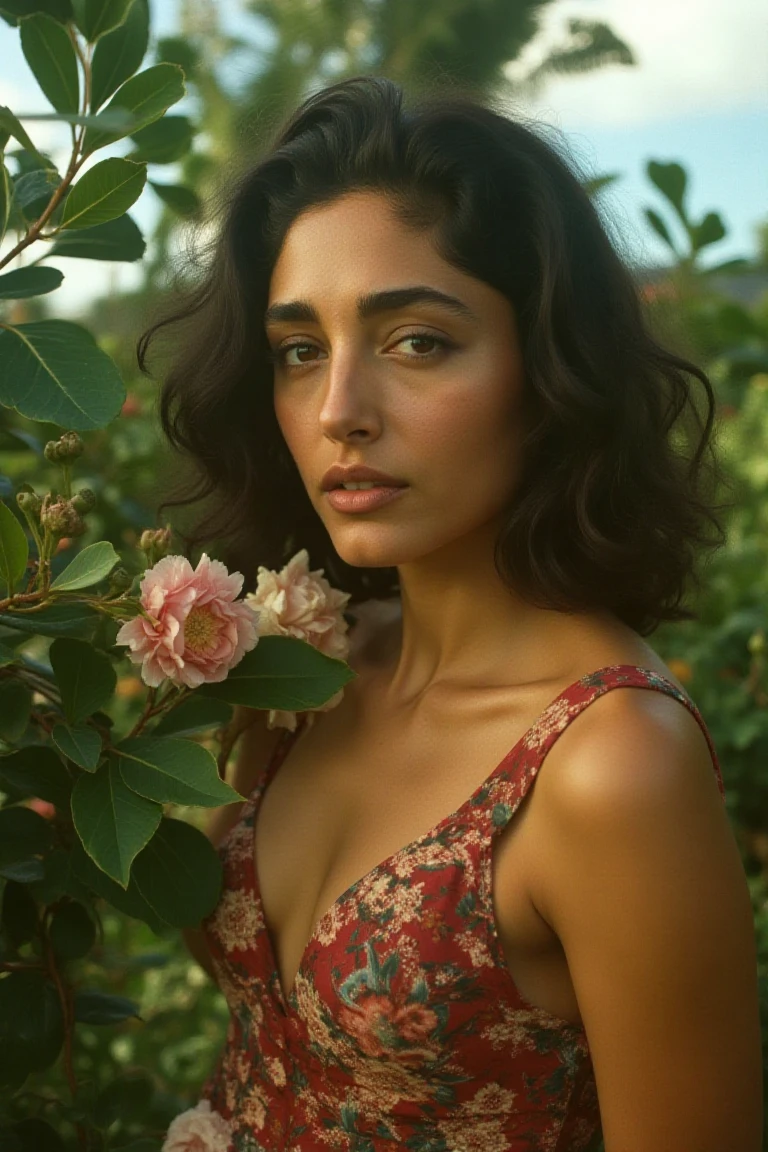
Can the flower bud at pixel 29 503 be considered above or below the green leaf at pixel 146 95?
below

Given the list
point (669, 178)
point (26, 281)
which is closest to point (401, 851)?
point (26, 281)

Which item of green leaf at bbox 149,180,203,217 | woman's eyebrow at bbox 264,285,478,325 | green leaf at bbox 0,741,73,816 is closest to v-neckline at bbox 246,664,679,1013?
green leaf at bbox 0,741,73,816

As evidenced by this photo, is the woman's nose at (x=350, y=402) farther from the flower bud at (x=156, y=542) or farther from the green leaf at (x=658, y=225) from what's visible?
the green leaf at (x=658, y=225)

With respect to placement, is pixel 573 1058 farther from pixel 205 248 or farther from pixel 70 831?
pixel 205 248

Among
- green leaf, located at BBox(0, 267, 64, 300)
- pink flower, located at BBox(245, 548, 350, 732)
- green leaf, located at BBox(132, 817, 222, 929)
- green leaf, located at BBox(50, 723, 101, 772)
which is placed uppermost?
green leaf, located at BBox(0, 267, 64, 300)

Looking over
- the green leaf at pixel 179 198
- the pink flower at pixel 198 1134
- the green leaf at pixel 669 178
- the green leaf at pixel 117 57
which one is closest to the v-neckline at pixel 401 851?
the pink flower at pixel 198 1134

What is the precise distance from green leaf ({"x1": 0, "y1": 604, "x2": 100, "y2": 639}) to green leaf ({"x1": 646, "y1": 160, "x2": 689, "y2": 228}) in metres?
1.46

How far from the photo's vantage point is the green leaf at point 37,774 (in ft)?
4.33

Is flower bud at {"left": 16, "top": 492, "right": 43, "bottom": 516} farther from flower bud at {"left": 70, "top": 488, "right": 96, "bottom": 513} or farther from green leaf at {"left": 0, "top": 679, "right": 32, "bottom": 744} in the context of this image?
green leaf at {"left": 0, "top": 679, "right": 32, "bottom": 744}

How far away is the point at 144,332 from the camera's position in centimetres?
194

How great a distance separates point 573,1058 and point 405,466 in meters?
0.70

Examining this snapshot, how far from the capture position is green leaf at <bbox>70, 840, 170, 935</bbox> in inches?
53.3

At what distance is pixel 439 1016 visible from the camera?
137 cm

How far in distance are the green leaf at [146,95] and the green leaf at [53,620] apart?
1.52 ft
